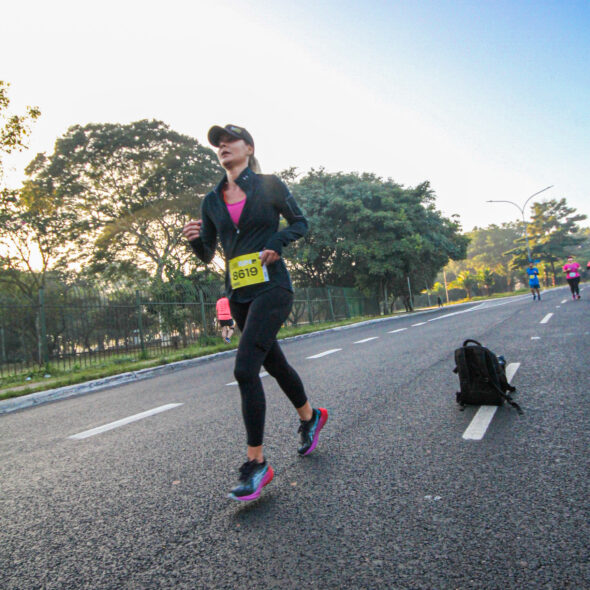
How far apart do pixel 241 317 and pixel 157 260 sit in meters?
23.8

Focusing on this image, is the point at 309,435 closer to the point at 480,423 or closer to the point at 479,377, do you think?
the point at 480,423

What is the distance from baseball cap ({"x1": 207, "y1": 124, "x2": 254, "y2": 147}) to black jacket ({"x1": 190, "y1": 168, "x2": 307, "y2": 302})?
7.9 inches

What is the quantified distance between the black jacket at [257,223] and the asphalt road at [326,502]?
3.73 feet

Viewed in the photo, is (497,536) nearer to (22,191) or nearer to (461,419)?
(461,419)

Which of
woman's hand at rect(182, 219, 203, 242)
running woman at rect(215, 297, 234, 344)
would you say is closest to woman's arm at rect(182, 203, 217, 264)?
woman's hand at rect(182, 219, 203, 242)

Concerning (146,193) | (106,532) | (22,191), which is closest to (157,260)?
(146,193)

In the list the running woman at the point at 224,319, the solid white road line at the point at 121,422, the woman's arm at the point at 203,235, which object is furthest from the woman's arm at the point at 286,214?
the running woman at the point at 224,319

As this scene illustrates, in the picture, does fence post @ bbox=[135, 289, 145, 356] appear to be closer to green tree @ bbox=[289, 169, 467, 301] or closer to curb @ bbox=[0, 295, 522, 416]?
curb @ bbox=[0, 295, 522, 416]

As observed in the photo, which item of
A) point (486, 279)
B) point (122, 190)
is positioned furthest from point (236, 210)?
point (486, 279)

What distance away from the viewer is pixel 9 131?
12586mm

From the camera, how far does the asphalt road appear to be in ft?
5.70

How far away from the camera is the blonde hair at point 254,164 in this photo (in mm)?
2986

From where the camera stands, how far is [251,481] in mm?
2375

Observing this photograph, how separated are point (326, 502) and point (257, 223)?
155 centimetres
